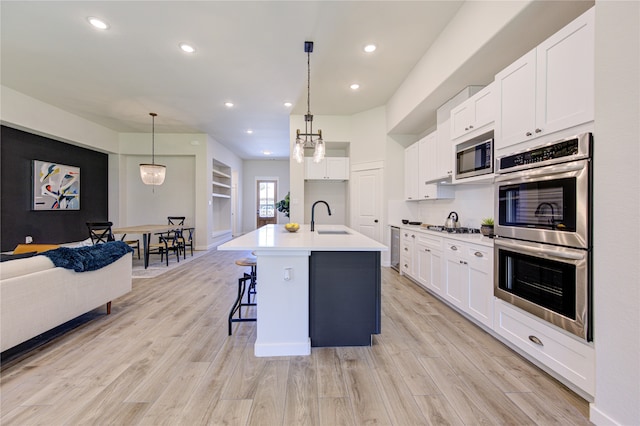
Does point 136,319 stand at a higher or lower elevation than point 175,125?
lower

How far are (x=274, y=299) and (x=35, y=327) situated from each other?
1805mm

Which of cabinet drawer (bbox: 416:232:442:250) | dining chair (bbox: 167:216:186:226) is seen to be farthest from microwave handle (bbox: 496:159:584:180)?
dining chair (bbox: 167:216:186:226)

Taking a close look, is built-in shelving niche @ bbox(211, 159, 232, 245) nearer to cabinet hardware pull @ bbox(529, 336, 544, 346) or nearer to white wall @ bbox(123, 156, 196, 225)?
white wall @ bbox(123, 156, 196, 225)

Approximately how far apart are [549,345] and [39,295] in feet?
12.0

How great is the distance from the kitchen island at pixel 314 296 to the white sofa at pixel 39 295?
1.50m

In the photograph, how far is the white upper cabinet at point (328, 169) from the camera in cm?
561

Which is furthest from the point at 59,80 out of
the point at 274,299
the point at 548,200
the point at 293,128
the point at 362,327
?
the point at 548,200

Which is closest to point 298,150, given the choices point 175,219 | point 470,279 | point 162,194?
point 470,279

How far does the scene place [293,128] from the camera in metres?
5.62

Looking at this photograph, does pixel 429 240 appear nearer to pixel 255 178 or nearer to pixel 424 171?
pixel 424 171

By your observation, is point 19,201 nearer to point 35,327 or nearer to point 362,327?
point 35,327

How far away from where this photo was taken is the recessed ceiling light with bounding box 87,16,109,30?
2.74 metres

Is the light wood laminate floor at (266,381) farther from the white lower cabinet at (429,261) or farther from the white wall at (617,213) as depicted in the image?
the white lower cabinet at (429,261)

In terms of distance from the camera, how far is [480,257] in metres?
2.40
